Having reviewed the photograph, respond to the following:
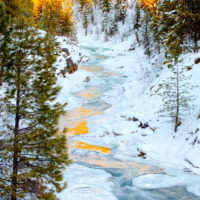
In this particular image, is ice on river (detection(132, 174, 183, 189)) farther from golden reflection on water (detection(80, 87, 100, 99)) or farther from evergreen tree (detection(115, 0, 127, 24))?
evergreen tree (detection(115, 0, 127, 24))

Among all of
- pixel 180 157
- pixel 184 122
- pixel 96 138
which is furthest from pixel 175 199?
pixel 96 138

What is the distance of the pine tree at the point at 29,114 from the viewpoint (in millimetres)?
6537

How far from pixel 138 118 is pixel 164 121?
2355 mm

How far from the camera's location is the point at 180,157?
10578 millimetres

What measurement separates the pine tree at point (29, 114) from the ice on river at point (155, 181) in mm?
4141

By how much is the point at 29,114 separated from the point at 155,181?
20.3 feet

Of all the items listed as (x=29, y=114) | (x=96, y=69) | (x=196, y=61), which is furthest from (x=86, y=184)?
(x=96, y=69)

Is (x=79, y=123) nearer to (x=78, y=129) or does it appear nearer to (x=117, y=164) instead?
(x=78, y=129)

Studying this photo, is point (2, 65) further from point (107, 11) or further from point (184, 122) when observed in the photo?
point (107, 11)

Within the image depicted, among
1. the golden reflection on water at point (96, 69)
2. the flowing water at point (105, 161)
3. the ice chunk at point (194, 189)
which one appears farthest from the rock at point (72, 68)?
the ice chunk at point (194, 189)

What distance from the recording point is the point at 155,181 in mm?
9516

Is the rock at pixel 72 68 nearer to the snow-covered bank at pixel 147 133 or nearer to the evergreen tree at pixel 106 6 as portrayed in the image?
the snow-covered bank at pixel 147 133

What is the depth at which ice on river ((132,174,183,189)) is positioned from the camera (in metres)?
9.20

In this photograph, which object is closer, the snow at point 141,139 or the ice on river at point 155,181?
the ice on river at point 155,181
